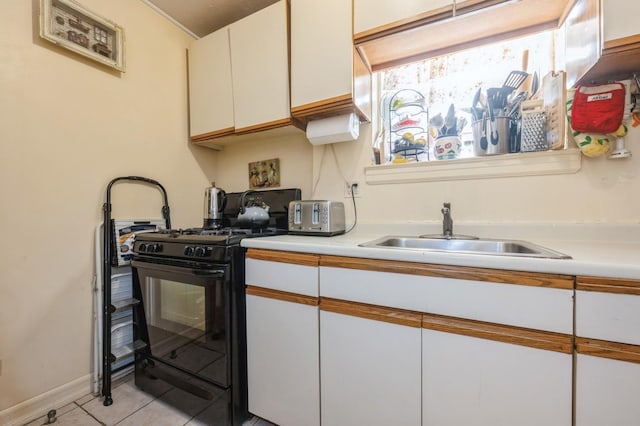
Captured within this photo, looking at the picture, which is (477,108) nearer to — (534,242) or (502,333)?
(534,242)

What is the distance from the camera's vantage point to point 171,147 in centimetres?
195

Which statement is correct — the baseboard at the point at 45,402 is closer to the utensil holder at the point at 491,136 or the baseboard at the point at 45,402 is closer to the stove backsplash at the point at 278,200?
the stove backsplash at the point at 278,200

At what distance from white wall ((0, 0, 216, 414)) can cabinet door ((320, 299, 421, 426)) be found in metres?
1.43

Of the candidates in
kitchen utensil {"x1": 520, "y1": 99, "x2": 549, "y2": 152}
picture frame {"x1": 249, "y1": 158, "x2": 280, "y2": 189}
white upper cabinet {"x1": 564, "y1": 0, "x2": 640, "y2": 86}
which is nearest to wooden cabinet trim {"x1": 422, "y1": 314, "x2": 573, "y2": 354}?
kitchen utensil {"x1": 520, "y1": 99, "x2": 549, "y2": 152}

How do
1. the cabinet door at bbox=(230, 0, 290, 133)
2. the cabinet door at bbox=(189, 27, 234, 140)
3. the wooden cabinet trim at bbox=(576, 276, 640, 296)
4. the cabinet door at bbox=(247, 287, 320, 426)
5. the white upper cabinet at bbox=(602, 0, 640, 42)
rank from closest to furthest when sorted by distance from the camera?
1. the wooden cabinet trim at bbox=(576, 276, 640, 296)
2. the white upper cabinet at bbox=(602, 0, 640, 42)
3. the cabinet door at bbox=(247, 287, 320, 426)
4. the cabinet door at bbox=(230, 0, 290, 133)
5. the cabinet door at bbox=(189, 27, 234, 140)

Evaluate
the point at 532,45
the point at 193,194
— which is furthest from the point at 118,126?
the point at 532,45

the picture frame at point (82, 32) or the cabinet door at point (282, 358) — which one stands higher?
the picture frame at point (82, 32)

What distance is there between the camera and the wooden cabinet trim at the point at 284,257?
3.66ft

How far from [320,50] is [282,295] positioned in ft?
4.34

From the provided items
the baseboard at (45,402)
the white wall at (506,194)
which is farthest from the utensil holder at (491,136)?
the baseboard at (45,402)

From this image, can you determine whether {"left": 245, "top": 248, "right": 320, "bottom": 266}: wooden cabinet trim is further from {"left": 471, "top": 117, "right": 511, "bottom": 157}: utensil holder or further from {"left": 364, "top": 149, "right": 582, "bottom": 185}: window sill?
{"left": 471, "top": 117, "right": 511, "bottom": 157}: utensil holder

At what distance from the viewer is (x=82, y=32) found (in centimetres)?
144

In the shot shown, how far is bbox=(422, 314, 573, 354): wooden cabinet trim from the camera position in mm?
732

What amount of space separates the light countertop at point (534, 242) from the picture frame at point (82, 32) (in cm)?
142
